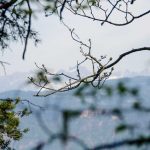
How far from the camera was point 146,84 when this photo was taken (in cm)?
164

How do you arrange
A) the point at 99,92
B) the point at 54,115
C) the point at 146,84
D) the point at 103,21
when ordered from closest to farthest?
1. the point at 54,115
2. the point at 99,92
3. the point at 146,84
4. the point at 103,21

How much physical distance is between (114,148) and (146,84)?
1.42 feet

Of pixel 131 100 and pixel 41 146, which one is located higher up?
pixel 131 100

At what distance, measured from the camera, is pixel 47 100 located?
155cm

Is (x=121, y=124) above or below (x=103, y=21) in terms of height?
below

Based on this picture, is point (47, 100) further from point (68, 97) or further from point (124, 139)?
point (124, 139)

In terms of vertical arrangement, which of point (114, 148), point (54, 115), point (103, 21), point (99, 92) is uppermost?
point (103, 21)

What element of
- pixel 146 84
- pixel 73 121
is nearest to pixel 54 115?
pixel 73 121

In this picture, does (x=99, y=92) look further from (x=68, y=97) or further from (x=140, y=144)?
(x=140, y=144)

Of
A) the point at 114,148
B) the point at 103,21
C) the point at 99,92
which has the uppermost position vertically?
the point at 103,21

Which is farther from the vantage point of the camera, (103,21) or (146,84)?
(103,21)

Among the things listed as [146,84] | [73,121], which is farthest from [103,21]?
[73,121]

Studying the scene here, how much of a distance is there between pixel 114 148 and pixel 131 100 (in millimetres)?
220

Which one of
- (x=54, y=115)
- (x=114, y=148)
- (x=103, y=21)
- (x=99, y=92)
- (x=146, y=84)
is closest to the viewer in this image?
(x=114, y=148)
